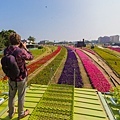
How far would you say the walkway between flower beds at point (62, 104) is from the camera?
16.8 feet

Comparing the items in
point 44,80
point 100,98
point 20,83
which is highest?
point 20,83

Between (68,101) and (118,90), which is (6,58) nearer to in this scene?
(68,101)

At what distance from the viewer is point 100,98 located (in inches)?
265

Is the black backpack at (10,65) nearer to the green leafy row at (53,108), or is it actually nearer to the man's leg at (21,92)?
the man's leg at (21,92)

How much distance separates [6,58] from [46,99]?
8.21ft

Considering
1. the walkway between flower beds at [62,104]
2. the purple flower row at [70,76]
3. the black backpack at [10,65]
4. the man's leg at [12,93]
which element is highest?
the black backpack at [10,65]

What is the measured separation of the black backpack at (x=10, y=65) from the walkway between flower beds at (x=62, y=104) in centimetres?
129

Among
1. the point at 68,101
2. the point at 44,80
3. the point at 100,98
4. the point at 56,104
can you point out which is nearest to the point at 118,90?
the point at 100,98

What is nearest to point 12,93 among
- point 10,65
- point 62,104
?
point 10,65

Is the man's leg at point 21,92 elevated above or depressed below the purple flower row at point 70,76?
above

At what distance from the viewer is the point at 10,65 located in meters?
4.21

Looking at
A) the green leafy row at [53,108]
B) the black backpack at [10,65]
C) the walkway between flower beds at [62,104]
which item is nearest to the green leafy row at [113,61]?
the walkway between flower beds at [62,104]

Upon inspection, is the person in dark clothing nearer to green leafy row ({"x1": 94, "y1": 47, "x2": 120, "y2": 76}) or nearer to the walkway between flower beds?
the walkway between flower beds

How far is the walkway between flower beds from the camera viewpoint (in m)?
5.11
